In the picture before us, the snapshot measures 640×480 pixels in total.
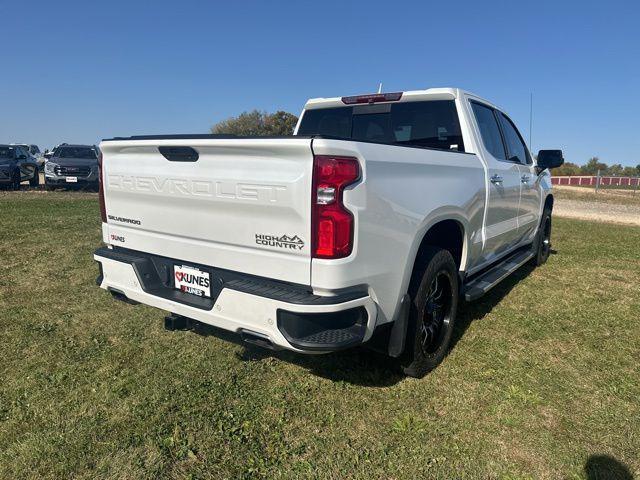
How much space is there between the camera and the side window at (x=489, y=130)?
4195mm

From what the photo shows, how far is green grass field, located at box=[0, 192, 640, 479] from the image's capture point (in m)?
2.39

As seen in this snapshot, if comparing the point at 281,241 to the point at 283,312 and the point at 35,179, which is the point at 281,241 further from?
the point at 35,179

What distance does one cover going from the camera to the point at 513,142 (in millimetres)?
5191

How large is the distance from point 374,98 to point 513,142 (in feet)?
6.30

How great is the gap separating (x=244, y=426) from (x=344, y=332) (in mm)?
841

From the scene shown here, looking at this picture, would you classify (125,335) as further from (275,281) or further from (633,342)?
(633,342)

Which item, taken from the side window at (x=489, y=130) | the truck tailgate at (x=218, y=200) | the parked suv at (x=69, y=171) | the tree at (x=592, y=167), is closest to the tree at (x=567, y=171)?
the tree at (x=592, y=167)

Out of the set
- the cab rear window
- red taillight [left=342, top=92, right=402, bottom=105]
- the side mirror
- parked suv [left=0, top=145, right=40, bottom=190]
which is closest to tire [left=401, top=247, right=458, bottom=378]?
the cab rear window

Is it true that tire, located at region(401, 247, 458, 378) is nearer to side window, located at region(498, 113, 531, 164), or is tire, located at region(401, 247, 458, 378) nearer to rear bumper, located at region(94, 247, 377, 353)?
rear bumper, located at region(94, 247, 377, 353)

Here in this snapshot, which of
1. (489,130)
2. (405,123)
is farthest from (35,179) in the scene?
(489,130)

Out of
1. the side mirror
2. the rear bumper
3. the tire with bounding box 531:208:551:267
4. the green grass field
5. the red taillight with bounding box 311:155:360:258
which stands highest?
the side mirror

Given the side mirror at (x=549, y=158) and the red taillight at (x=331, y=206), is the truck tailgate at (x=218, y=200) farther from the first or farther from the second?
the side mirror at (x=549, y=158)

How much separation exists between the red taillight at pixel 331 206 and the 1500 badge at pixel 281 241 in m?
0.09

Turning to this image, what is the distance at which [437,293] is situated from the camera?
3.39 meters
